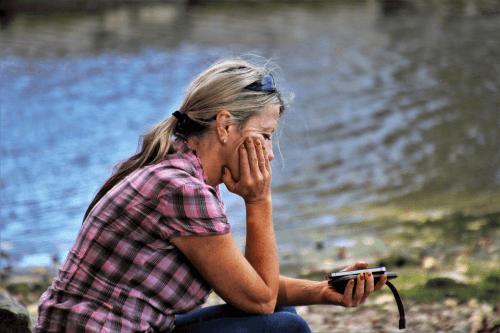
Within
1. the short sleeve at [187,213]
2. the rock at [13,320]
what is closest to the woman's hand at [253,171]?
the short sleeve at [187,213]

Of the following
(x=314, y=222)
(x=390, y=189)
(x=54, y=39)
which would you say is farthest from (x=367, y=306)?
(x=54, y=39)

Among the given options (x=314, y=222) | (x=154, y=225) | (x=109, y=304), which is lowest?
(x=314, y=222)

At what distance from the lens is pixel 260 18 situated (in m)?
24.8

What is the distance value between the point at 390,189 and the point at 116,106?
6.33 m

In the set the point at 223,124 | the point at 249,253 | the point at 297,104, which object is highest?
the point at 223,124

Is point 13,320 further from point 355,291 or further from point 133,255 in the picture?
point 355,291

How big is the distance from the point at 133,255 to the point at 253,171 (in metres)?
0.47

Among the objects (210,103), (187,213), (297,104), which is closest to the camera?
(187,213)

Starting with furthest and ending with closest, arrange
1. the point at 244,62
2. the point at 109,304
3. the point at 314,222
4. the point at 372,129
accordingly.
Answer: the point at 372,129, the point at 314,222, the point at 244,62, the point at 109,304

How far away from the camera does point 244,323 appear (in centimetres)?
319

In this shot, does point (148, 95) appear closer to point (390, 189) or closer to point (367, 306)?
point (390, 189)

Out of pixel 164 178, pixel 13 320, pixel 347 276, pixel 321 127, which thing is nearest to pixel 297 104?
pixel 321 127

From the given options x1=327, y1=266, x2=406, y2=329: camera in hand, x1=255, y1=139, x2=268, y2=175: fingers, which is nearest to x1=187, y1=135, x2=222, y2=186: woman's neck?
x1=255, y1=139, x2=268, y2=175: fingers

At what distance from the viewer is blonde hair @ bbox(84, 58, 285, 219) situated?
3107mm
